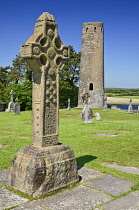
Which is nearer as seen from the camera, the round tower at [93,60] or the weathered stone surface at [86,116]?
the weathered stone surface at [86,116]

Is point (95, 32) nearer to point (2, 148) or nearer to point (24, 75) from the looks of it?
point (24, 75)

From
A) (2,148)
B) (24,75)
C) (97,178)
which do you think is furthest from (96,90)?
(97,178)

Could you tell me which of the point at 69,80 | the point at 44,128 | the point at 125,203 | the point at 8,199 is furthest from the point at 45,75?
the point at 69,80

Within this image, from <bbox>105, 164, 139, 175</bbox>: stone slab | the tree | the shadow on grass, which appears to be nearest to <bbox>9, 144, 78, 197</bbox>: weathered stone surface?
the shadow on grass

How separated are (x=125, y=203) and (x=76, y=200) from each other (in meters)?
0.88

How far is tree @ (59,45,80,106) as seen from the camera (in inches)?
1935

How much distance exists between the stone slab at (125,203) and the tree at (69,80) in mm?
43821

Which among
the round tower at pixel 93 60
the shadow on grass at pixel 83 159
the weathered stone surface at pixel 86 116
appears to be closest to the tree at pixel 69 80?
the round tower at pixel 93 60

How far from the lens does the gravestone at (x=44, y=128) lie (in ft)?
15.5

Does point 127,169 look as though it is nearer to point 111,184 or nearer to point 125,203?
point 111,184

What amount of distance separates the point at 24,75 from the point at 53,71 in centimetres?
5153

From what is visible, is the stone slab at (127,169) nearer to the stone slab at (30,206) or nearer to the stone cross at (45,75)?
the stone cross at (45,75)

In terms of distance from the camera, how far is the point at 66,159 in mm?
5203

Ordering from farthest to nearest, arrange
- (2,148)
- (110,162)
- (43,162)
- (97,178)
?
(2,148), (110,162), (97,178), (43,162)
